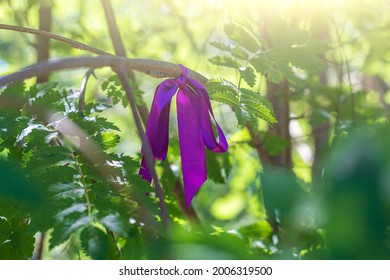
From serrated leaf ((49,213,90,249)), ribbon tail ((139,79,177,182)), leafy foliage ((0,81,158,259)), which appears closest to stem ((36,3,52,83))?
leafy foliage ((0,81,158,259))

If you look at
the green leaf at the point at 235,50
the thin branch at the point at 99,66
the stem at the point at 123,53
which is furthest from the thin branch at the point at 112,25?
the thin branch at the point at 99,66

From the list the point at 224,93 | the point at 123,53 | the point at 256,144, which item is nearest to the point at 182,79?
the point at 224,93

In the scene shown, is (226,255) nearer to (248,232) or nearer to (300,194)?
(300,194)

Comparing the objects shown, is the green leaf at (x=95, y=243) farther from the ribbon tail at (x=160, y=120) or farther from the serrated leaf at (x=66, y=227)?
the ribbon tail at (x=160, y=120)

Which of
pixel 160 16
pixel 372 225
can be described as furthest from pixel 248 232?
pixel 160 16

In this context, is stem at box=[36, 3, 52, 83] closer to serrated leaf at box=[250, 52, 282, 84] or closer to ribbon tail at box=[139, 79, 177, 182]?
serrated leaf at box=[250, 52, 282, 84]

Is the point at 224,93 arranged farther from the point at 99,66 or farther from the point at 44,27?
the point at 44,27
